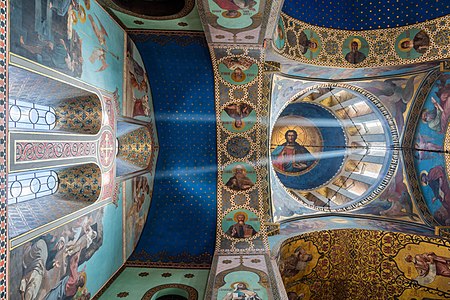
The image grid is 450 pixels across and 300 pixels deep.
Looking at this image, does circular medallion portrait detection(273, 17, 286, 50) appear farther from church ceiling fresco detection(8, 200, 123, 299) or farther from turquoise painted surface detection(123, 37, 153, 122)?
church ceiling fresco detection(8, 200, 123, 299)

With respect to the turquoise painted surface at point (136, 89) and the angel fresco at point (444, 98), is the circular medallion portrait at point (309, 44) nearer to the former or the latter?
the angel fresco at point (444, 98)

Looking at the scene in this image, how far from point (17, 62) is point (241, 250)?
6.83 meters

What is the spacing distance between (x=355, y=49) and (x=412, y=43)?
1399 mm

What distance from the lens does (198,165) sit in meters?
9.74

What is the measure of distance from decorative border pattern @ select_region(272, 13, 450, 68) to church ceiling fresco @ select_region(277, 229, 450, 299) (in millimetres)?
4863

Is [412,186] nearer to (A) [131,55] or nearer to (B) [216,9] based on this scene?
(B) [216,9]

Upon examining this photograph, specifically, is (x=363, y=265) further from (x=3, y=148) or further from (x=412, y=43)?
(x=3, y=148)

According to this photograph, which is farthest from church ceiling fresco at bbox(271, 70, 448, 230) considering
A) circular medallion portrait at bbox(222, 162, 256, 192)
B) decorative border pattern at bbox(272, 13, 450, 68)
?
circular medallion portrait at bbox(222, 162, 256, 192)

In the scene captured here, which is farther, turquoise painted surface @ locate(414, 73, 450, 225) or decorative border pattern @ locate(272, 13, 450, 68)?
turquoise painted surface @ locate(414, 73, 450, 225)

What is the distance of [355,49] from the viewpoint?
880 centimetres

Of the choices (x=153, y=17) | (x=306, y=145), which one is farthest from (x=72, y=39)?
(x=306, y=145)

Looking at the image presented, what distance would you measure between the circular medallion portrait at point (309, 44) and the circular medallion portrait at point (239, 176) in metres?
3.68

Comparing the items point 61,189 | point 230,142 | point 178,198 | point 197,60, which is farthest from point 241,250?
point 197,60

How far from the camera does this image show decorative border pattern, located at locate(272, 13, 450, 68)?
25.6ft
